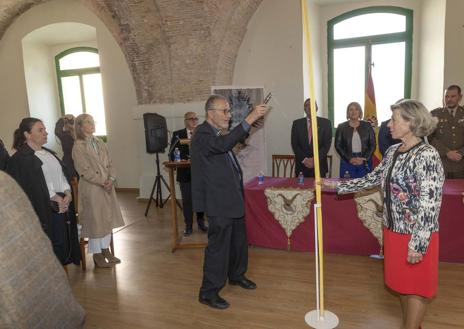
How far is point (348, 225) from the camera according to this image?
12.3ft

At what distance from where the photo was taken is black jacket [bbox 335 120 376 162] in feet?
15.3

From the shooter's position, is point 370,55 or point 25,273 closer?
point 25,273

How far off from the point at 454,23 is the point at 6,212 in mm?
6186

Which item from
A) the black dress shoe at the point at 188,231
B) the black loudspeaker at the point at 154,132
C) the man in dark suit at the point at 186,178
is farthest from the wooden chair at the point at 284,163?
the black loudspeaker at the point at 154,132

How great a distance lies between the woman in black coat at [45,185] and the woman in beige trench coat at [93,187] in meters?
0.26

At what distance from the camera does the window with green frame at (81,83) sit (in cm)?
871

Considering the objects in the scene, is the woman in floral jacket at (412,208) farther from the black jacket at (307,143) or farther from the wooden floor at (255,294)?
the black jacket at (307,143)

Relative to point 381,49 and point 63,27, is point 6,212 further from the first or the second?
point 63,27

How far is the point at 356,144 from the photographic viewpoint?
469 cm

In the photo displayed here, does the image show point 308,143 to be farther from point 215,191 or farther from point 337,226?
point 215,191

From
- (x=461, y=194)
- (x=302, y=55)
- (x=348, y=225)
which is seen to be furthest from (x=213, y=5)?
(x=461, y=194)

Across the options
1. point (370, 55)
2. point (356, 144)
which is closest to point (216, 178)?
point (356, 144)

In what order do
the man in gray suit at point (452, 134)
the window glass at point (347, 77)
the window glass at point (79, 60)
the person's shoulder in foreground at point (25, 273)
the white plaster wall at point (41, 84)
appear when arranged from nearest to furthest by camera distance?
the person's shoulder in foreground at point (25, 273), the man in gray suit at point (452, 134), the window glass at point (347, 77), the white plaster wall at point (41, 84), the window glass at point (79, 60)

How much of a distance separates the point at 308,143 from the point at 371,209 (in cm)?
153
